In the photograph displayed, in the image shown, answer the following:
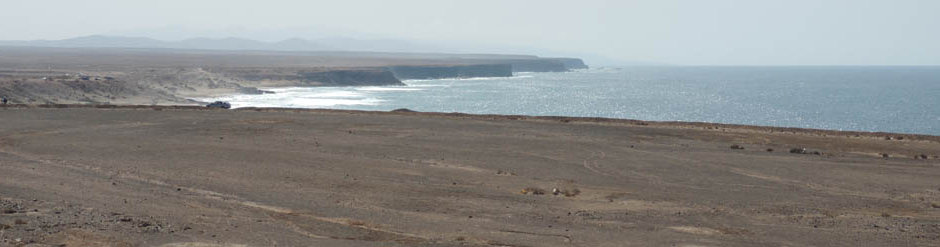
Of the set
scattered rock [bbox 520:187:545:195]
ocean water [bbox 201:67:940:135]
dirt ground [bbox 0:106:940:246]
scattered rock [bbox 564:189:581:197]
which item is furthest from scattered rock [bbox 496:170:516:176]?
ocean water [bbox 201:67:940:135]

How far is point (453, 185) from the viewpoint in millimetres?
26297

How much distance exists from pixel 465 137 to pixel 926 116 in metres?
79.1

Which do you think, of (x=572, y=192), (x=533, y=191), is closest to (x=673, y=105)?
(x=572, y=192)

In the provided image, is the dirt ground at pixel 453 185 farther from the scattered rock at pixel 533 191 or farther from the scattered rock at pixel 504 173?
the scattered rock at pixel 504 173

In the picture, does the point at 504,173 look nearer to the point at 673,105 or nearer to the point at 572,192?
the point at 572,192

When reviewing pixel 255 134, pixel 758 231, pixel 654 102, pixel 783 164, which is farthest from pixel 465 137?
pixel 654 102

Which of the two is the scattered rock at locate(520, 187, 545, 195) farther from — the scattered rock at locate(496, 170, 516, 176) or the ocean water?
the ocean water

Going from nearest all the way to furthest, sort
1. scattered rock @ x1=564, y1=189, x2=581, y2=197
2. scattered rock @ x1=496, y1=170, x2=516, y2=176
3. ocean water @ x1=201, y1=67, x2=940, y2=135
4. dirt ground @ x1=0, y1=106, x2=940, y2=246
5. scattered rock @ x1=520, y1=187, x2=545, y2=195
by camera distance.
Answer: dirt ground @ x1=0, y1=106, x2=940, y2=246
scattered rock @ x1=564, y1=189, x2=581, y2=197
scattered rock @ x1=520, y1=187, x2=545, y2=195
scattered rock @ x1=496, y1=170, x2=516, y2=176
ocean water @ x1=201, y1=67, x2=940, y2=135

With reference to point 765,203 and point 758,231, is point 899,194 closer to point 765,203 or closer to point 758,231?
point 765,203

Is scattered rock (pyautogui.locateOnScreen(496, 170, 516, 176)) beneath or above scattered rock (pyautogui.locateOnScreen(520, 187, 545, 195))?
beneath

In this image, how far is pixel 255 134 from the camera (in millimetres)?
40031

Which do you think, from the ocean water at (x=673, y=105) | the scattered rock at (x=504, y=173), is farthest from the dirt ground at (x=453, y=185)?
the ocean water at (x=673, y=105)

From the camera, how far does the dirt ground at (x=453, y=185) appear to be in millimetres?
19250

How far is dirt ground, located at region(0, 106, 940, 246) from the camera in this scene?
63.2 feet
